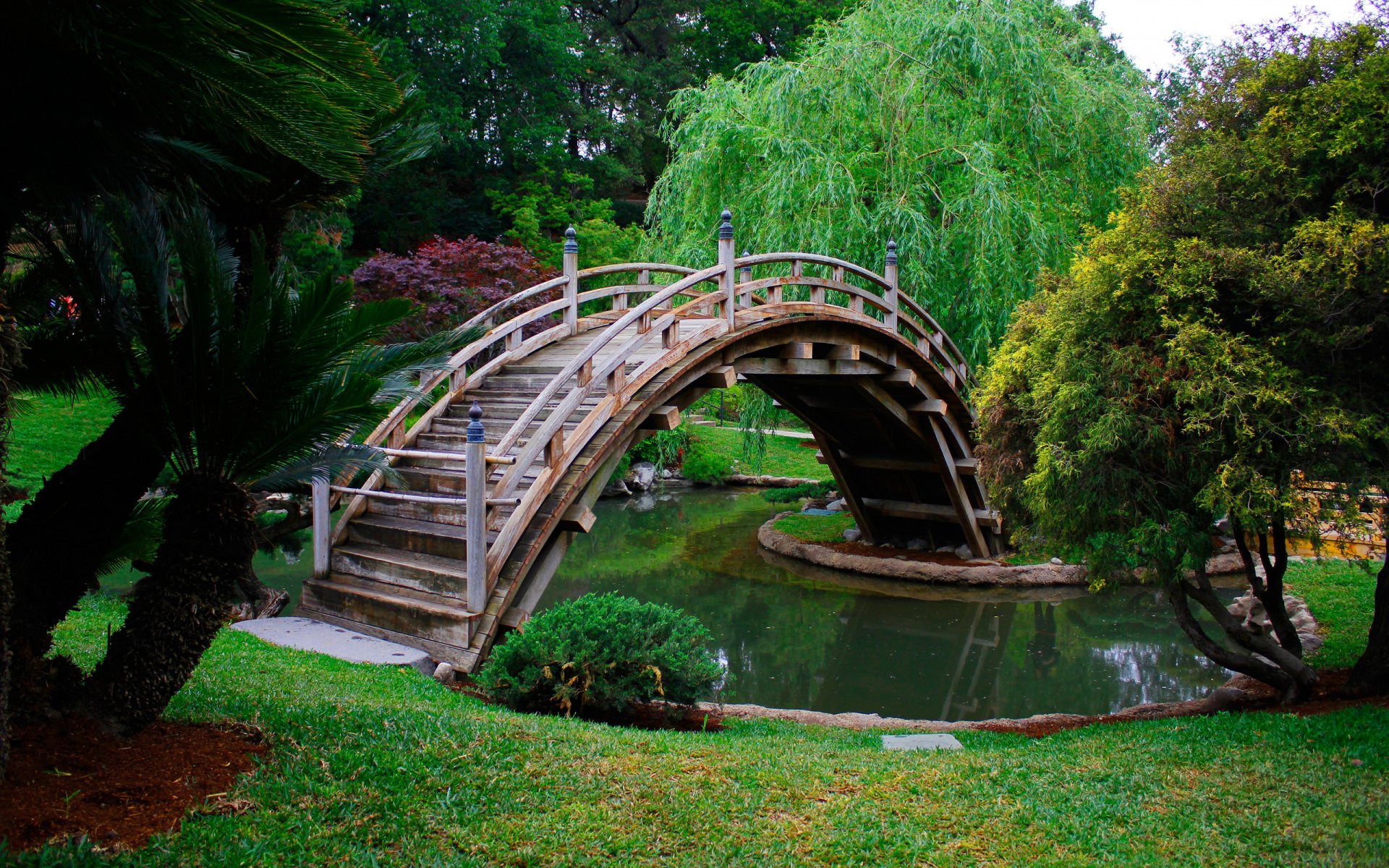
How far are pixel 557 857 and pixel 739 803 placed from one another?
929 mm

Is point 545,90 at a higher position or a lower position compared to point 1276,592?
higher

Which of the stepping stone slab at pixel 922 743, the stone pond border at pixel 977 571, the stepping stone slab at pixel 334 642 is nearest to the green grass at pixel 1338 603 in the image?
the stone pond border at pixel 977 571

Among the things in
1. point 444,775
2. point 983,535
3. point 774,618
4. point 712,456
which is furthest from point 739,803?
point 712,456

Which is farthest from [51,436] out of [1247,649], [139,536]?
[1247,649]

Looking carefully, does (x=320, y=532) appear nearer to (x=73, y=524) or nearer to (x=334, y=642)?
(x=334, y=642)

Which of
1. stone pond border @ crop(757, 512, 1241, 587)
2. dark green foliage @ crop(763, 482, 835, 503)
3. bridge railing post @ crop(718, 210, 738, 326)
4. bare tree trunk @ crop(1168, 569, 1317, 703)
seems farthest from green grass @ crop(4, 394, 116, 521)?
bare tree trunk @ crop(1168, 569, 1317, 703)

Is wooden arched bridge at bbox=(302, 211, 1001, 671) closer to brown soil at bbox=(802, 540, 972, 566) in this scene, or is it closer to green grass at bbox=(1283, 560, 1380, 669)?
brown soil at bbox=(802, 540, 972, 566)

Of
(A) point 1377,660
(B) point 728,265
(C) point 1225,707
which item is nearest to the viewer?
(A) point 1377,660

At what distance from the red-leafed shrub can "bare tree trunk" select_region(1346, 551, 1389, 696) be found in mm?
11346

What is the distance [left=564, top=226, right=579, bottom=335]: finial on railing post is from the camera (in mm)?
9867

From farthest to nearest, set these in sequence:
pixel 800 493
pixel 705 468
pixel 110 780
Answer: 1. pixel 705 468
2. pixel 800 493
3. pixel 110 780

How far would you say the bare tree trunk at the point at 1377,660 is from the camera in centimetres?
603

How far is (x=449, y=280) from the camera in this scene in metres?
15.0

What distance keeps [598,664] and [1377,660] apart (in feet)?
16.1
